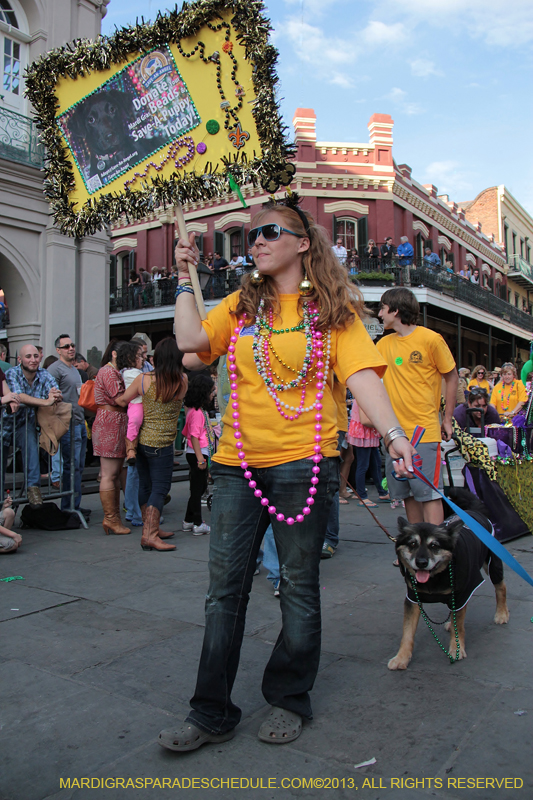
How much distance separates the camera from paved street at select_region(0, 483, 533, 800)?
2.14 m

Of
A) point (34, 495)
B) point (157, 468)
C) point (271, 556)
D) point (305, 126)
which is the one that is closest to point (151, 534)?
point (157, 468)

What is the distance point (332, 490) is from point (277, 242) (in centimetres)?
103

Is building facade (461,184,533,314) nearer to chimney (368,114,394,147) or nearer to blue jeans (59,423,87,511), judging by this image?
chimney (368,114,394,147)

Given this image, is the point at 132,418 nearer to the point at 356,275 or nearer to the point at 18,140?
the point at 18,140

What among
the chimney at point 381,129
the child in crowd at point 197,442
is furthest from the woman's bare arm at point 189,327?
the chimney at point 381,129

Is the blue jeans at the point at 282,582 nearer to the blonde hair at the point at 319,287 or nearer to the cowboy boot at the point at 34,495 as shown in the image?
the blonde hair at the point at 319,287

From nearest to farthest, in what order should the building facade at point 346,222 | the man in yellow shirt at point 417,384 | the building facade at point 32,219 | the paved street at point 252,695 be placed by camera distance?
1. the paved street at point 252,695
2. the man in yellow shirt at point 417,384
3. the building facade at point 32,219
4. the building facade at point 346,222

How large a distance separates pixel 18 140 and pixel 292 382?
12.3 meters

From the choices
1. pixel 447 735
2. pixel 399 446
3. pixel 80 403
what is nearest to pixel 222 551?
pixel 399 446

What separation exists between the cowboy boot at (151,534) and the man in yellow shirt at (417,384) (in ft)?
7.52

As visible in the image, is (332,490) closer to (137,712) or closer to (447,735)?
(447,735)

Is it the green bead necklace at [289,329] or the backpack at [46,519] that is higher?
the green bead necklace at [289,329]

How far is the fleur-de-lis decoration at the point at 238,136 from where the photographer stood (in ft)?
9.83

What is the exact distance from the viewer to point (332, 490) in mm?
2484
